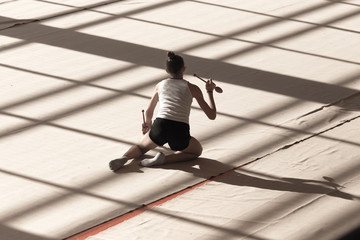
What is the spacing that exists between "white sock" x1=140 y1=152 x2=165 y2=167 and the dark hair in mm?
667

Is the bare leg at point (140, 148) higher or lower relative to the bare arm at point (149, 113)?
lower

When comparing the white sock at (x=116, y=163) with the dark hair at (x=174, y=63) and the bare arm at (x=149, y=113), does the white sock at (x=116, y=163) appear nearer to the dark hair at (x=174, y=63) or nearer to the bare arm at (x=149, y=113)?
the bare arm at (x=149, y=113)

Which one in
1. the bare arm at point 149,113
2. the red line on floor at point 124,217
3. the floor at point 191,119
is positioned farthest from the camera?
the bare arm at point 149,113

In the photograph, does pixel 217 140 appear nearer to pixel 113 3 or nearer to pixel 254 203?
pixel 254 203

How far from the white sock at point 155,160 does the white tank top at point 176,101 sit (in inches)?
12.7

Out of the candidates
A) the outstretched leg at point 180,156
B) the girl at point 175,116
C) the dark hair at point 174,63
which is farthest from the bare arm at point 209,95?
the outstretched leg at point 180,156

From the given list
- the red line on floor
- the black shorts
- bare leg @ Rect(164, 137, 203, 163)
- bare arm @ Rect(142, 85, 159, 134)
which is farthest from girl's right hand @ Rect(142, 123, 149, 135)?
the red line on floor

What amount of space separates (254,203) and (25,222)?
64.2 inches

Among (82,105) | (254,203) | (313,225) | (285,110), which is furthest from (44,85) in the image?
(313,225)

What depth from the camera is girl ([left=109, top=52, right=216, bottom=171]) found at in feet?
19.9

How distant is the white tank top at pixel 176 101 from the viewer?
6051 millimetres

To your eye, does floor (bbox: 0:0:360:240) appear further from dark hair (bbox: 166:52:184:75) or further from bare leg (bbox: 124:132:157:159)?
dark hair (bbox: 166:52:184:75)

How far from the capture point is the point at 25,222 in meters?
5.44

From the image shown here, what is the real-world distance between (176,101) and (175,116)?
0.39ft
